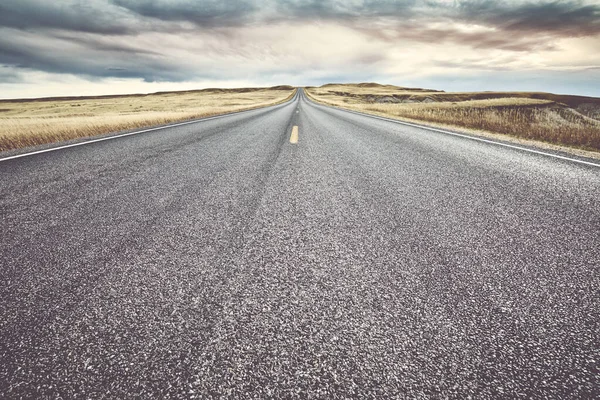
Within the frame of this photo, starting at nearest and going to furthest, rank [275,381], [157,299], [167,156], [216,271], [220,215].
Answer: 1. [275,381]
2. [157,299]
3. [216,271]
4. [220,215]
5. [167,156]

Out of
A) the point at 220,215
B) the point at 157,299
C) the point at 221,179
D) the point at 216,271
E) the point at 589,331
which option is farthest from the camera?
the point at 221,179

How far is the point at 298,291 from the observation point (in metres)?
1.65

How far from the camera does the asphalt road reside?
3.77 feet

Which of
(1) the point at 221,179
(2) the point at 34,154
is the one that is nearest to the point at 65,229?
(1) the point at 221,179

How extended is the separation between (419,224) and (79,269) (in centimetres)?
250

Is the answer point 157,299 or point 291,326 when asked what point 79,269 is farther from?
point 291,326

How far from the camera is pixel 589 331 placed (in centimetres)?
137

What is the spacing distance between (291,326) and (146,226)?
5.47 feet

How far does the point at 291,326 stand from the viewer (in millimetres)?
1398

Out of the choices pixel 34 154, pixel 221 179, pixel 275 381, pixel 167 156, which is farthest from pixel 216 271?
pixel 34 154

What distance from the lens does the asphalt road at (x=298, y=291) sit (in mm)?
1148

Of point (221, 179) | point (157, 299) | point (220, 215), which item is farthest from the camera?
point (221, 179)

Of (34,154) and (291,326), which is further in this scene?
(34,154)

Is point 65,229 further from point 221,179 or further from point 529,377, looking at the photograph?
point 529,377
